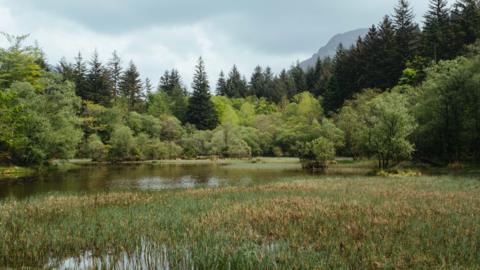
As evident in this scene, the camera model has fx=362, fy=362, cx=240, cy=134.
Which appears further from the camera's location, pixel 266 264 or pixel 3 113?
pixel 3 113

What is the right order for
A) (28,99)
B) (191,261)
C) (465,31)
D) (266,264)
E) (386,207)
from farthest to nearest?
(465,31) → (28,99) → (386,207) → (191,261) → (266,264)

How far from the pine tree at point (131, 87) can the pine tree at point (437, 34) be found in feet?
225

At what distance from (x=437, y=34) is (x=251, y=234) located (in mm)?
58274

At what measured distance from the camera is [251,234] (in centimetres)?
998

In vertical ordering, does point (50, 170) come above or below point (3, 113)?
below

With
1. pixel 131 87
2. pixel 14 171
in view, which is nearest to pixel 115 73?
pixel 131 87

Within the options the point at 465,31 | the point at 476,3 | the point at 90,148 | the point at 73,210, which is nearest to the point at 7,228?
the point at 73,210

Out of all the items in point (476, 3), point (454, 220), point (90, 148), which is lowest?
point (454, 220)

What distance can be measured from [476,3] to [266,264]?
65739 millimetres

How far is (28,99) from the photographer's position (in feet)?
133

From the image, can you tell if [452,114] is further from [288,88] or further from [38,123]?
[288,88]

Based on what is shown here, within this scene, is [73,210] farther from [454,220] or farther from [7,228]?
[454,220]

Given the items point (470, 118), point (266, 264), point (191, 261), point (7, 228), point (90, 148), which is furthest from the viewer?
point (90, 148)

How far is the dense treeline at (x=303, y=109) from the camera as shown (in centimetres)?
3656
